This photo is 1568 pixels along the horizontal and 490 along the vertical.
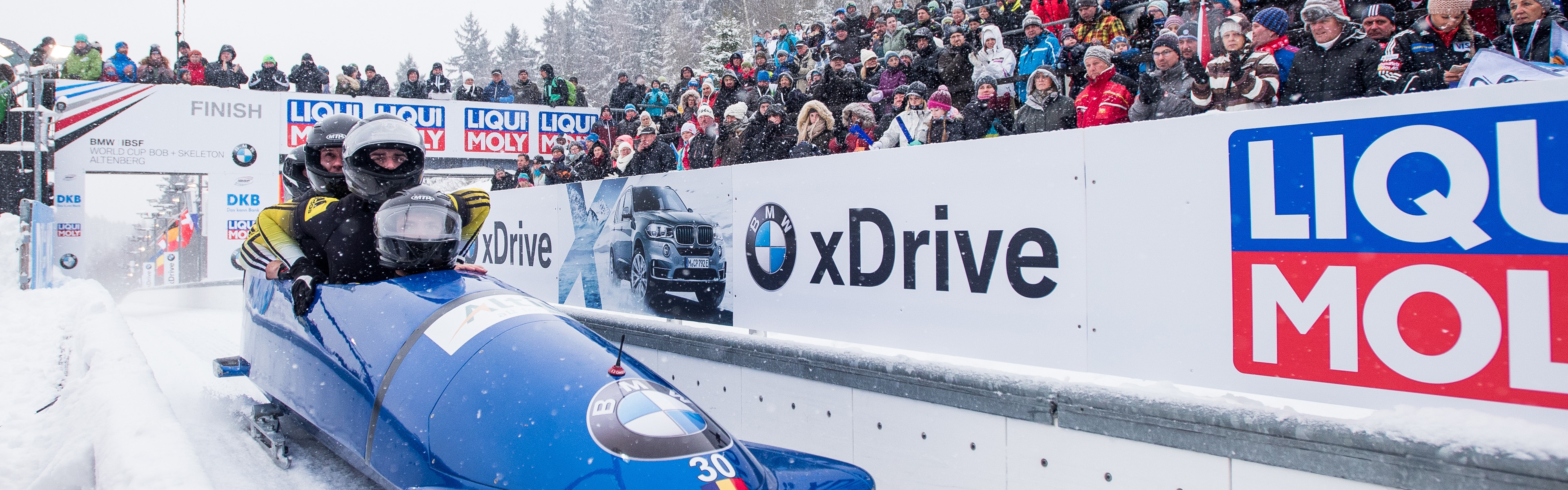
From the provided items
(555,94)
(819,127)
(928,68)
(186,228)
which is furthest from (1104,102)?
(186,228)

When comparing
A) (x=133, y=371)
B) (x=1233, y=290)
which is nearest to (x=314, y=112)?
(x=133, y=371)

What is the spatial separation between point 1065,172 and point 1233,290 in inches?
23.7

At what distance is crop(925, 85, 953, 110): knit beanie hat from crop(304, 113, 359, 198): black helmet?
3.36 meters

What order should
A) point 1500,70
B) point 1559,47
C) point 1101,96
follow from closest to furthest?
point 1500,70 < point 1559,47 < point 1101,96

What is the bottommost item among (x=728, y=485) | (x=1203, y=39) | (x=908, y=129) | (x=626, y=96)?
(x=728, y=485)

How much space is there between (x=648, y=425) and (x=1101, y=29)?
5369 millimetres

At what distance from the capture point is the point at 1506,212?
1.79 meters

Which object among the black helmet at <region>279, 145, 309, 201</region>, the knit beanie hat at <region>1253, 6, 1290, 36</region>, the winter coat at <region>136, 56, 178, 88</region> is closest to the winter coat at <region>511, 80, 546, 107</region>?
the winter coat at <region>136, 56, 178, 88</region>

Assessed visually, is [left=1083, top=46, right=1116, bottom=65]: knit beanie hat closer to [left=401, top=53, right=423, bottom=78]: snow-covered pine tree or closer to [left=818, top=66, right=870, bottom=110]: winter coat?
[left=818, top=66, right=870, bottom=110]: winter coat

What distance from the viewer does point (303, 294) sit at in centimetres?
325

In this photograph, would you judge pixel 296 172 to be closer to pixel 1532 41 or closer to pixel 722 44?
pixel 1532 41

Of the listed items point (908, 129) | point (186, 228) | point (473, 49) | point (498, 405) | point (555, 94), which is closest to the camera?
point (498, 405)

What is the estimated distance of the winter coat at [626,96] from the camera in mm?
13844

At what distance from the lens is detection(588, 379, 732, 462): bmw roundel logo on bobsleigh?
2.11 m
